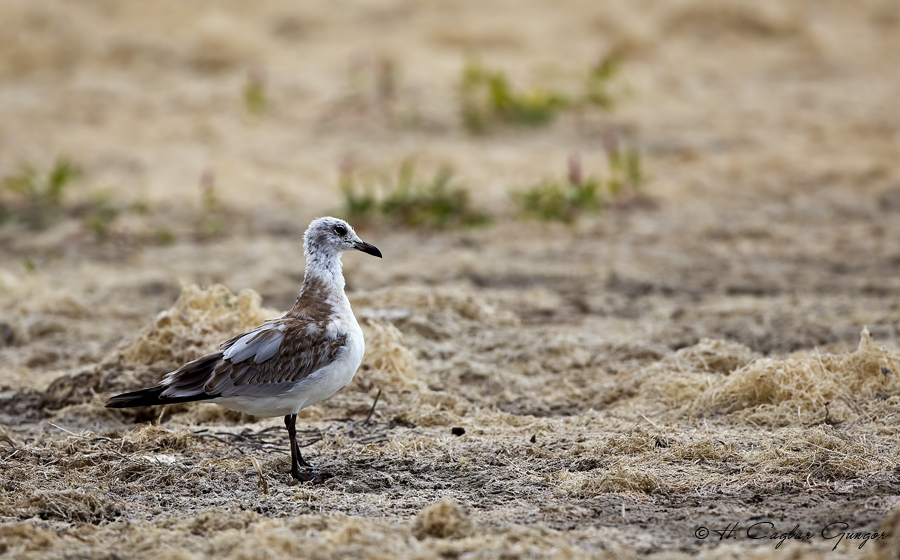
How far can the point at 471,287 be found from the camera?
8625 mm

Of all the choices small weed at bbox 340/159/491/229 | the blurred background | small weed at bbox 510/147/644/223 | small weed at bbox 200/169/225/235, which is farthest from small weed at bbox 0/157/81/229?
small weed at bbox 510/147/644/223

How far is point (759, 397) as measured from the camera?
5.76 meters

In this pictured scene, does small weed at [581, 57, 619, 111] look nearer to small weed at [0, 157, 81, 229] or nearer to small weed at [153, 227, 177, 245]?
small weed at [153, 227, 177, 245]

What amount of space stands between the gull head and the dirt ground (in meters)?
0.99

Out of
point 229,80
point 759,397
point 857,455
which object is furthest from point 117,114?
point 857,455

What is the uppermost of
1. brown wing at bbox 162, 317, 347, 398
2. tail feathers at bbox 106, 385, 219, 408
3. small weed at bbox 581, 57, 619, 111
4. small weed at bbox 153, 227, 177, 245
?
small weed at bbox 581, 57, 619, 111

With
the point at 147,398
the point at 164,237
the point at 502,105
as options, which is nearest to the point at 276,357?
the point at 147,398

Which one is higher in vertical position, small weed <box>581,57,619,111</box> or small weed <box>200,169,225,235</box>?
small weed <box>581,57,619,111</box>

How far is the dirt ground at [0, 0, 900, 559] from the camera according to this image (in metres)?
4.47

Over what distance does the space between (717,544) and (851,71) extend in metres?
13.7

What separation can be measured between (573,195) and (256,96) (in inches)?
200

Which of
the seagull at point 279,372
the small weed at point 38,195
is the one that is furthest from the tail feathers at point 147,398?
the small weed at point 38,195

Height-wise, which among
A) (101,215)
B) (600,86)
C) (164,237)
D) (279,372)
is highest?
(600,86)

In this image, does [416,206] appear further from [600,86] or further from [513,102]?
[600,86]
